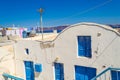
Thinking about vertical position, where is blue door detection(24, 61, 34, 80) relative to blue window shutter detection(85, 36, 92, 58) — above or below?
below

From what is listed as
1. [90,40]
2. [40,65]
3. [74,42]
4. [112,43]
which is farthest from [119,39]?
[40,65]

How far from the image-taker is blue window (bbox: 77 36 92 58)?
12828mm

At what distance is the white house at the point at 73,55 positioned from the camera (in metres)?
11.7

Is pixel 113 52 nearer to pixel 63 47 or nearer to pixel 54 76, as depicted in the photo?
pixel 63 47

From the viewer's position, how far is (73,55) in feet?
45.1

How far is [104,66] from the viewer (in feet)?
39.4

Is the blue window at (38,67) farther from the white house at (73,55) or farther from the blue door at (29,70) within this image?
the blue door at (29,70)

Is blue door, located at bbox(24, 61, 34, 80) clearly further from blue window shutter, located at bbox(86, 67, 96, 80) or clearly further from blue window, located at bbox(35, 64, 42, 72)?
A: blue window shutter, located at bbox(86, 67, 96, 80)

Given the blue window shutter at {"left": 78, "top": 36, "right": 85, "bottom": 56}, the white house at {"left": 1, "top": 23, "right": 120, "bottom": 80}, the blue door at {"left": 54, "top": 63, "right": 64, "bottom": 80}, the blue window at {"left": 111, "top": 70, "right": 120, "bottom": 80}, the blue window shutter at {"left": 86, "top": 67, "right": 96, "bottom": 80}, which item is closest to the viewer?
the blue window at {"left": 111, "top": 70, "right": 120, "bottom": 80}

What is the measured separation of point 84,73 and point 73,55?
5.39 ft

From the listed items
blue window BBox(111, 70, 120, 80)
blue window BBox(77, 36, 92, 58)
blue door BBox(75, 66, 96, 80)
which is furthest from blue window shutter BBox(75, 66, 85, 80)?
blue window BBox(111, 70, 120, 80)

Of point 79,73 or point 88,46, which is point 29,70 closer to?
point 79,73

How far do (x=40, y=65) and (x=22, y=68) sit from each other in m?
2.75

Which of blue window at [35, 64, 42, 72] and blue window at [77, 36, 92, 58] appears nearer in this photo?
blue window at [77, 36, 92, 58]
